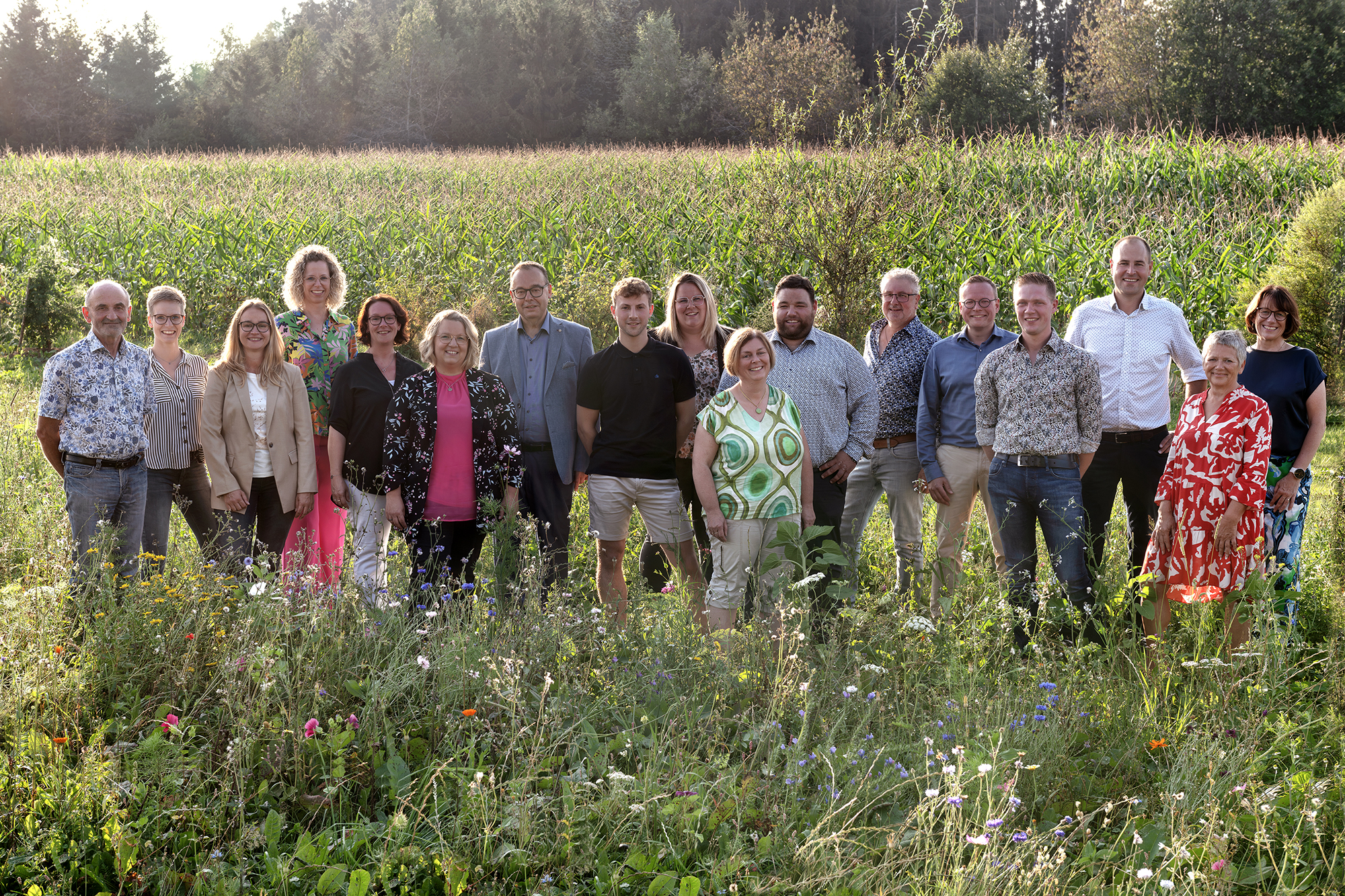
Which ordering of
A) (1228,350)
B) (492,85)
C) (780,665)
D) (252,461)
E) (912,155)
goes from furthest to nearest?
(492,85) < (912,155) < (252,461) < (1228,350) < (780,665)

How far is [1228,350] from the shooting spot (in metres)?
4.66

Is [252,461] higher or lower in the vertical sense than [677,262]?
lower

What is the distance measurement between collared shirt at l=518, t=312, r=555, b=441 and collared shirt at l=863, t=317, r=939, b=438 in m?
1.86

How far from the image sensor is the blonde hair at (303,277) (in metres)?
5.35

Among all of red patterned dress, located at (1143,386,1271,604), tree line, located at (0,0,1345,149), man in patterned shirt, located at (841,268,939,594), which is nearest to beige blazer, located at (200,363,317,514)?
man in patterned shirt, located at (841,268,939,594)

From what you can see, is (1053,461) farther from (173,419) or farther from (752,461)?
(173,419)

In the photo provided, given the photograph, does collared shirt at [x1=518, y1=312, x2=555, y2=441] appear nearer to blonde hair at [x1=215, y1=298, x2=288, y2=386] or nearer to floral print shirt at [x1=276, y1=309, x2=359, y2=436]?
floral print shirt at [x1=276, y1=309, x2=359, y2=436]

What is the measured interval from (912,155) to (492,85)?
118 feet

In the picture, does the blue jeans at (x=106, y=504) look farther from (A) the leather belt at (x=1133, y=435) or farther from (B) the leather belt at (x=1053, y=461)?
(A) the leather belt at (x=1133, y=435)

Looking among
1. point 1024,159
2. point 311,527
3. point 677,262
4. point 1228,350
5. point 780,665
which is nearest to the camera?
point 780,665

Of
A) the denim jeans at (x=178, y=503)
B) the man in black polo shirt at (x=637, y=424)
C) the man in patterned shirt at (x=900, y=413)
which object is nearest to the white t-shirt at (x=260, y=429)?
the denim jeans at (x=178, y=503)

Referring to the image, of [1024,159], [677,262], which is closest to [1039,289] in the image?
[677,262]

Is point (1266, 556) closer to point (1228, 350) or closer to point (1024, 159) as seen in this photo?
point (1228, 350)

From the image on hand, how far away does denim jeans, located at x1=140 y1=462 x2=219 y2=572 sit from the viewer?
5000mm
